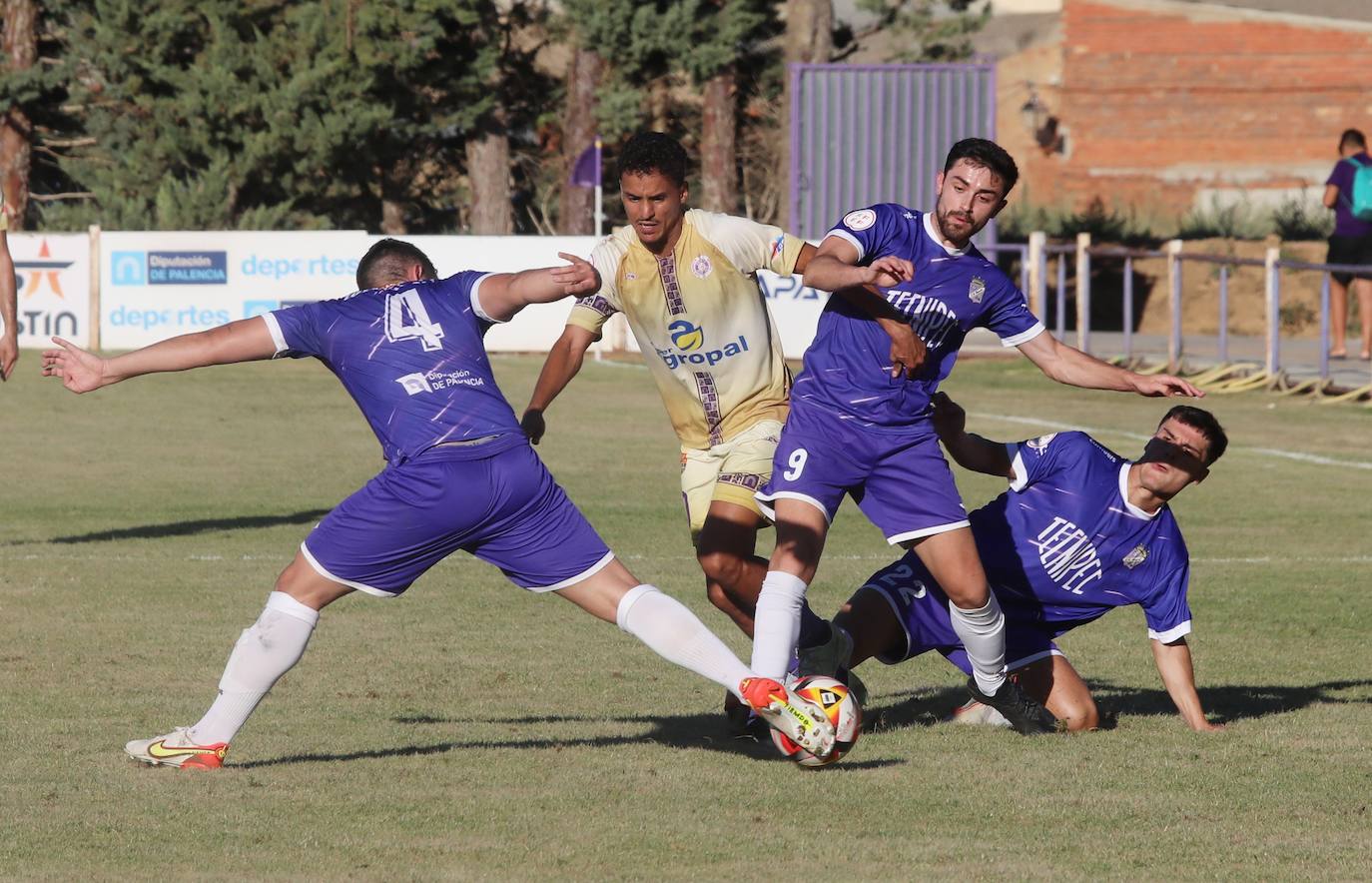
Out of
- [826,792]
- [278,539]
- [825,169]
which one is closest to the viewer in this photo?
[826,792]

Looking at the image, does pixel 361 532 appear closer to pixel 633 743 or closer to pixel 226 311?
pixel 633 743

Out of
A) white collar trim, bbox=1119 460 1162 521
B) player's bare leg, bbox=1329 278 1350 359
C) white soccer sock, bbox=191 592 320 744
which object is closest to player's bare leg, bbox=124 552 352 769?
white soccer sock, bbox=191 592 320 744

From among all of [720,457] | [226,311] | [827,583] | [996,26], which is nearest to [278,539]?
[827,583]

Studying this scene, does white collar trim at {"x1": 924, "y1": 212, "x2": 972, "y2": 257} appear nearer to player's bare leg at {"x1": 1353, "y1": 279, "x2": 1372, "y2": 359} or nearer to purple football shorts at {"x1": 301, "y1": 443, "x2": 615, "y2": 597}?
purple football shorts at {"x1": 301, "y1": 443, "x2": 615, "y2": 597}

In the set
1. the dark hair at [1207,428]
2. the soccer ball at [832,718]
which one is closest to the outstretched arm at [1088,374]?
A: the dark hair at [1207,428]

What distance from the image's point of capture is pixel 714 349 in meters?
7.47

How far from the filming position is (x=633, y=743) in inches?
275

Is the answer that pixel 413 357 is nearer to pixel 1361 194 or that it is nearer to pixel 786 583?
pixel 786 583

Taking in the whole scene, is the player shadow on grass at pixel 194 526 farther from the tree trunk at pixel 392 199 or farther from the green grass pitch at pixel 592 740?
the tree trunk at pixel 392 199

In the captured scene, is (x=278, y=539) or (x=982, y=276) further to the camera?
(x=278, y=539)

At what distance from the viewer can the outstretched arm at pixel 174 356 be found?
20.1 feet

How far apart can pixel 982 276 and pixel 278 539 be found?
6554 millimetres

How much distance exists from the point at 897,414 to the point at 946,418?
33 cm

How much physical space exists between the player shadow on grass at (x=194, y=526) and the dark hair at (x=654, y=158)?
6.30 metres
